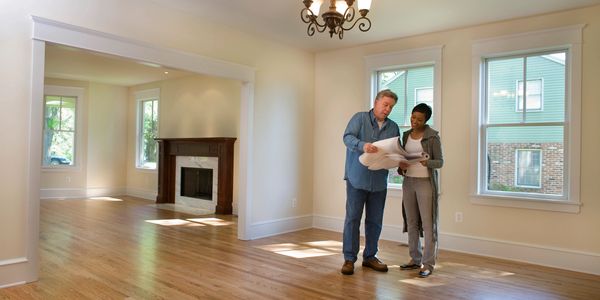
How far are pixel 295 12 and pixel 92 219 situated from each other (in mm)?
4369

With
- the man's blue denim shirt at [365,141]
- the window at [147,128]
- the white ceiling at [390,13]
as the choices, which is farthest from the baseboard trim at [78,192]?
the man's blue denim shirt at [365,141]

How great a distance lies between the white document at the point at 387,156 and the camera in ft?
10.5

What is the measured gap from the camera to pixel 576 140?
13.2ft

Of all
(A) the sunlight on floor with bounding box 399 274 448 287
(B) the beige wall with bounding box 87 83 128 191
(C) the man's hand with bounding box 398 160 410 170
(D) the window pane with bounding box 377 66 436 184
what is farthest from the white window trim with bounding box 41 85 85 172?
(A) the sunlight on floor with bounding box 399 274 448 287

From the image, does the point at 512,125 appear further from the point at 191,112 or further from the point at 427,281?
the point at 191,112

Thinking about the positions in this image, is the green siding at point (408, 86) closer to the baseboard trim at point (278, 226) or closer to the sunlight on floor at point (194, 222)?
the baseboard trim at point (278, 226)

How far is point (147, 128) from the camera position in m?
9.45

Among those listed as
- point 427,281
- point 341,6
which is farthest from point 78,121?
point 427,281

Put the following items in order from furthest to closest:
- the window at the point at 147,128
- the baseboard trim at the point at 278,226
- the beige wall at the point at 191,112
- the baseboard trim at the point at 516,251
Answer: the window at the point at 147,128, the beige wall at the point at 191,112, the baseboard trim at the point at 278,226, the baseboard trim at the point at 516,251

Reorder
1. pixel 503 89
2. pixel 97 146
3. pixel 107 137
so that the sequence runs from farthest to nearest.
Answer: pixel 107 137, pixel 97 146, pixel 503 89

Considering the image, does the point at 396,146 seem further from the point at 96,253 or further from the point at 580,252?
the point at 96,253

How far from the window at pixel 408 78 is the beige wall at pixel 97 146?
21.9ft

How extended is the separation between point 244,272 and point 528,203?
2.93m

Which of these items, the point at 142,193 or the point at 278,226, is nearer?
the point at 278,226
